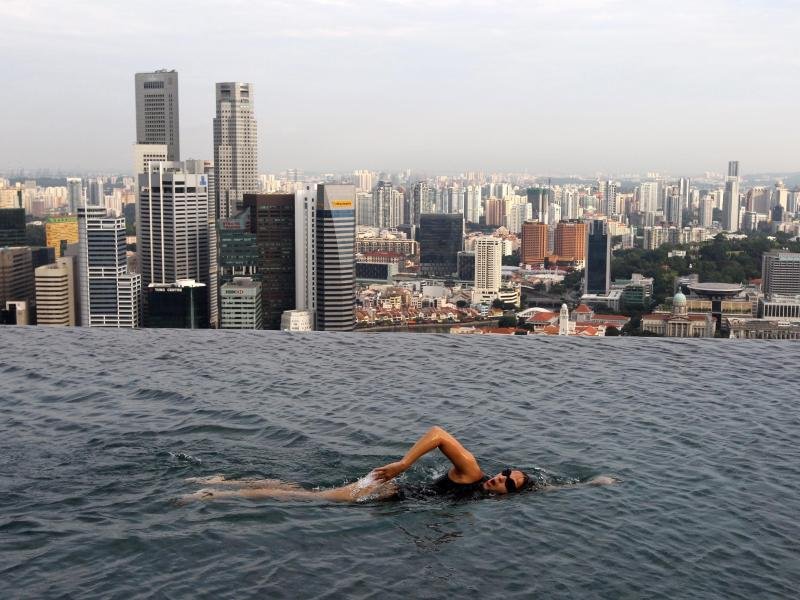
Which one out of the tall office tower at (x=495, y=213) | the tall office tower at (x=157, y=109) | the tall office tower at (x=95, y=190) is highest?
the tall office tower at (x=157, y=109)

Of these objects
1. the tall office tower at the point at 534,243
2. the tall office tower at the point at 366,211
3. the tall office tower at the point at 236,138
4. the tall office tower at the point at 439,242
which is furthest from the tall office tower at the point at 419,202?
the tall office tower at the point at 236,138

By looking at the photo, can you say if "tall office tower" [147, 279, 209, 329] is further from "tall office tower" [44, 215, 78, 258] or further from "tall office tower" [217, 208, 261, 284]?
"tall office tower" [44, 215, 78, 258]

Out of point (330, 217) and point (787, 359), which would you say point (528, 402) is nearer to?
point (787, 359)

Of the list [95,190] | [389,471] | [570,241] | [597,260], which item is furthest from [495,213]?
[389,471]

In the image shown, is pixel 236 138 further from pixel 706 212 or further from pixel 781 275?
pixel 706 212

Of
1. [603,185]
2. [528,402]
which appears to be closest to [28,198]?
[603,185]

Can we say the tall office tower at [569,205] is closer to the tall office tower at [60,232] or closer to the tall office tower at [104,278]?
the tall office tower at [60,232]
